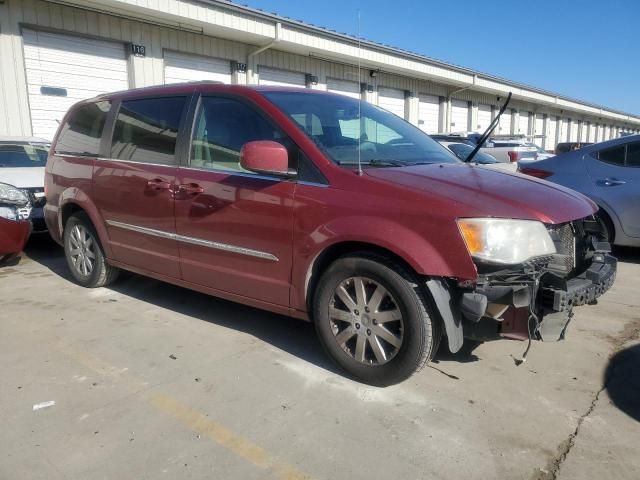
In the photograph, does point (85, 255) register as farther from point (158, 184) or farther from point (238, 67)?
point (238, 67)

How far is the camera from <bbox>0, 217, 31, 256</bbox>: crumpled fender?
5.14 meters

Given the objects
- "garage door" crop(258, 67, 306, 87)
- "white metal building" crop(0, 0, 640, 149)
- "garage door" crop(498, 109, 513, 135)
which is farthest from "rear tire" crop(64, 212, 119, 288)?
"garage door" crop(498, 109, 513, 135)

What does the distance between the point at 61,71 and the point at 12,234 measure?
612 cm

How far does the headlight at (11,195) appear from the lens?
5406 millimetres

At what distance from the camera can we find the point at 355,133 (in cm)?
356

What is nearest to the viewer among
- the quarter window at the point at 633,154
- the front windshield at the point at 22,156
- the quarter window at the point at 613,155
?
the quarter window at the point at 633,154

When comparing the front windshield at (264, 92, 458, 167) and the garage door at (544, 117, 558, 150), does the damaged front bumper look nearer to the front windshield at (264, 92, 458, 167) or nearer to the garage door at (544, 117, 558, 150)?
the front windshield at (264, 92, 458, 167)

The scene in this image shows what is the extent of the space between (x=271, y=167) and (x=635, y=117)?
5739 cm

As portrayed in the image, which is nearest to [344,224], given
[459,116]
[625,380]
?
[625,380]

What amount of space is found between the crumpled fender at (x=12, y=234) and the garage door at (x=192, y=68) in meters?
7.07

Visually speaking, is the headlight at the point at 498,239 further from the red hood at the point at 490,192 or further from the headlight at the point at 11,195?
the headlight at the point at 11,195

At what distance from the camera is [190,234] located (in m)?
3.68

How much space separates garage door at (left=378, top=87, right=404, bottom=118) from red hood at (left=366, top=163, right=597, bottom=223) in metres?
14.9

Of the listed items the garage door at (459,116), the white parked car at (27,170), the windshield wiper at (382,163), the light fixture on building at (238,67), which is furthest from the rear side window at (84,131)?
the garage door at (459,116)
